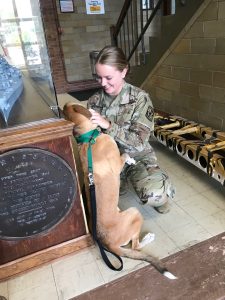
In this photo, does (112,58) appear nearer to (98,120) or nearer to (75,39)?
(98,120)

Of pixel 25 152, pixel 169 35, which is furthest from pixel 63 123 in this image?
pixel 169 35

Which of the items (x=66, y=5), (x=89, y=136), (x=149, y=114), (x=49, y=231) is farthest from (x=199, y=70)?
(x=66, y=5)

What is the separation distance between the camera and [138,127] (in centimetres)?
174

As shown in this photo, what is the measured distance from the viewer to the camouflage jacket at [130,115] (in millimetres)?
1706

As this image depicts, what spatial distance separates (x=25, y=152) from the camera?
52.2 inches

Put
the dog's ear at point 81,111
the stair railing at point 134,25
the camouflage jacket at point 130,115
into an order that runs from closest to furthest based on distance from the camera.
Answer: the dog's ear at point 81,111 → the camouflage jacket at point 130,115 → the stair railing at point 134,25

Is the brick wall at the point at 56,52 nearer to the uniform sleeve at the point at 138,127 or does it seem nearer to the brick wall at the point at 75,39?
the brick wall at the point at 75,39

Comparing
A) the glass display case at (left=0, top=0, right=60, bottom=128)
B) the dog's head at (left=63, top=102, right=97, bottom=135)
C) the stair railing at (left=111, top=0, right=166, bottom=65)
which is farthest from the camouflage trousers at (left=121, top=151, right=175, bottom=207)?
the stair railing at (left=111, top=0, right=166, bottom=65)

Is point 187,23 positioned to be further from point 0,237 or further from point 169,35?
point 0,237

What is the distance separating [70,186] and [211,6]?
2.19 m

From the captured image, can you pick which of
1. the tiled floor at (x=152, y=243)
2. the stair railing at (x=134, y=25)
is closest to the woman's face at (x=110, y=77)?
the tiled floor at (x=152, y=243)

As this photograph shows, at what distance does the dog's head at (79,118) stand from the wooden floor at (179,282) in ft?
2.90

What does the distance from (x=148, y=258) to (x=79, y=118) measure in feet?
2.92

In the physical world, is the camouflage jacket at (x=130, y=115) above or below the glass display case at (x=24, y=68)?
below
